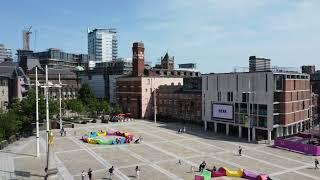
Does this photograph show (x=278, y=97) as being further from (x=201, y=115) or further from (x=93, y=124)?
(x=93, y=124)

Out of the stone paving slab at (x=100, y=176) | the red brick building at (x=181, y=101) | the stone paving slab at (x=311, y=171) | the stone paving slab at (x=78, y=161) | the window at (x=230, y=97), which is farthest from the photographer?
the red brick building at (x=181, y=101)

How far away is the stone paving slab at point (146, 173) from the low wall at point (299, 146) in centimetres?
2911

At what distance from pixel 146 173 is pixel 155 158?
9357 mm

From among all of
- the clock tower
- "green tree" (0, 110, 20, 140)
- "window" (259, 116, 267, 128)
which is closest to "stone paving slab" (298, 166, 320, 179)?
"window" (259, 116, 267, 128)

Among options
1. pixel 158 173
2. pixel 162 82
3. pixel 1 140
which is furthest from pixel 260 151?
pixel 162 82

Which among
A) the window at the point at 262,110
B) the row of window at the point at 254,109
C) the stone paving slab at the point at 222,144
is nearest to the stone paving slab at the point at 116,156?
the stone paving slab at the point at 222,144

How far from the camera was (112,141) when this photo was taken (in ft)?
236

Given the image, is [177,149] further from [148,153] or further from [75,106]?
[75,106]

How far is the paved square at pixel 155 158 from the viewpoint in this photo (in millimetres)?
49281

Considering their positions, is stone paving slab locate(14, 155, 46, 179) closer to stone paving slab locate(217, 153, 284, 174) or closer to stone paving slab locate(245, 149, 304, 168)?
stone paving slab locate(217, 153, 284, 174)

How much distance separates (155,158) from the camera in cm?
5894

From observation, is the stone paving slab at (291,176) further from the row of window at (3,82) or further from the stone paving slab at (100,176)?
the row of window at (3,82)

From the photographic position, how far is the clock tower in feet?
389

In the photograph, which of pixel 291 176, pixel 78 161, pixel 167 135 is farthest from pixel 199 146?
pixel 78 161
